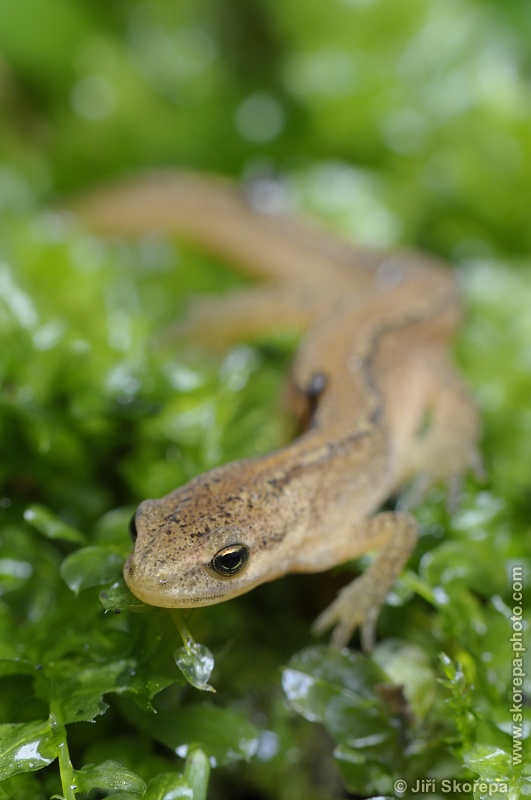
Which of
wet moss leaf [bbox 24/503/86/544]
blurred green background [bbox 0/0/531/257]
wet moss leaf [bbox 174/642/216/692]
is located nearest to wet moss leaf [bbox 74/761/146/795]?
wet moss leaf [bbox 174/642/216/692]

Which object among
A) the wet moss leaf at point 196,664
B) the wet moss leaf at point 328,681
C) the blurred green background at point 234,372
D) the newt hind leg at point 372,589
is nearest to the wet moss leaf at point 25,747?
the blurred green background at point 234,372

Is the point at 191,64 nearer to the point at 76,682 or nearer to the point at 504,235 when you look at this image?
the point at 504,235

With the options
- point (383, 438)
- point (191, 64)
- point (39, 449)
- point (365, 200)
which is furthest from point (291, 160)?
point (39, 449)

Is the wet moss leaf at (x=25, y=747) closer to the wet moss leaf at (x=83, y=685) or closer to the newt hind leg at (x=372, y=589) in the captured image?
the wet moss leaf at (x=83, y=685)

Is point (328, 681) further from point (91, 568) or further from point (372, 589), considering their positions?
point (91, 568)

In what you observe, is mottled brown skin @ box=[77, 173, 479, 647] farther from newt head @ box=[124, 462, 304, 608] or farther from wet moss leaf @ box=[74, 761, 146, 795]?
wet moss leaf @ box=[74, 761, 146, 795]
